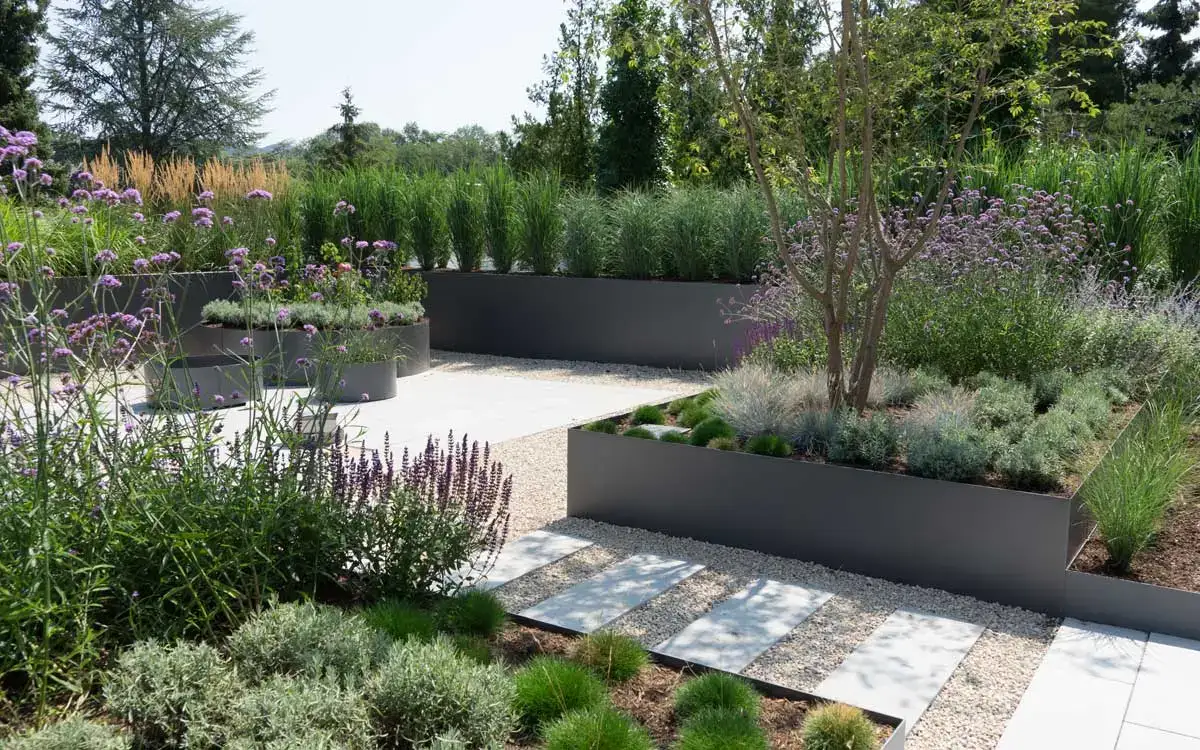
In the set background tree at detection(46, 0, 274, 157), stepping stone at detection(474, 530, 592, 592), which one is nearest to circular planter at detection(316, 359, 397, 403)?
stepping stone at detection(474, 530, 592, 592)

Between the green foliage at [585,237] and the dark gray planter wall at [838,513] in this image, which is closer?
the dark gray planter wall at [838,513]

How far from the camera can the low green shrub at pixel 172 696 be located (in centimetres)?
220

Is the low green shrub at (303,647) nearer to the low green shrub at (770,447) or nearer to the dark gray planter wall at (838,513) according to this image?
the dark gray planter wall at (838,513)

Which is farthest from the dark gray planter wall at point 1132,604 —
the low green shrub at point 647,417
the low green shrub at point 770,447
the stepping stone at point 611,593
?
the low green shrub at point 647,417

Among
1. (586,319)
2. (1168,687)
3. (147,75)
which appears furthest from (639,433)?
(147,75)

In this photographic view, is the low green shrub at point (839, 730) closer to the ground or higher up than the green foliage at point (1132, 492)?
closer to the ground

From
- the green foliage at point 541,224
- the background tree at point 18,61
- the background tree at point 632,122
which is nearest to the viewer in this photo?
the green foliage at point 541,224

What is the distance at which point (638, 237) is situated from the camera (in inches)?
367

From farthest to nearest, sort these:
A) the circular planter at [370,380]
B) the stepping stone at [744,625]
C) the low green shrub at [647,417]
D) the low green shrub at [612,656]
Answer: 1. the circular planter at [370,380]
2. the low green shrub at [647,417]
3. the stepping stone at [744,625]
4. the low green shrub at [612,656]

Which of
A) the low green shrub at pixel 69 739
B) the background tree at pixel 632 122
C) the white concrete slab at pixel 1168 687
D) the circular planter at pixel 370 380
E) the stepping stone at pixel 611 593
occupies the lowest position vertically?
→ the white concrete slab at pixel 1168 687

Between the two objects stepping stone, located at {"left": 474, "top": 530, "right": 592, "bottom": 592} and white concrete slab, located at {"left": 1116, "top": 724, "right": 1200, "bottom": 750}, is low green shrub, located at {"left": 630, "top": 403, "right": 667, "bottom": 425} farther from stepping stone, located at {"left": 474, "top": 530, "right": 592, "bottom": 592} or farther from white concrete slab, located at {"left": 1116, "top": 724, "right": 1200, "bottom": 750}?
white concrete slab, located at {"left": 1116, "top": 724, "right": 1200, "bottom": 750}

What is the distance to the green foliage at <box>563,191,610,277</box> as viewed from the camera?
31.4ft

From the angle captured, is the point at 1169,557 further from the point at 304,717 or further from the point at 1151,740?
the point at 304,717

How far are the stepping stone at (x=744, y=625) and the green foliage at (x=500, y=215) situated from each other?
6.79 metres
